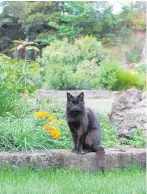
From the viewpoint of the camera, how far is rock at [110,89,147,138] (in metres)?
6.72

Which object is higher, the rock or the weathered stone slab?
the rock

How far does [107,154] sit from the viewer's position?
5.50 meters

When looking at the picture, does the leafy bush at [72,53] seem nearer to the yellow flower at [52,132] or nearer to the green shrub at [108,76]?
the green shrub at [108,76]

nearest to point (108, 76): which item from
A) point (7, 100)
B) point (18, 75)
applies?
point (18, 75)

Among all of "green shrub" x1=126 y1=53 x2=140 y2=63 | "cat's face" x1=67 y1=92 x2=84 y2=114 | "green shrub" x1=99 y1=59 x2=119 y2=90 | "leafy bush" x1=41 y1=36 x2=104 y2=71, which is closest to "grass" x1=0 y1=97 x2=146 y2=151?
"cat's face" x1=67 y1=92 x2=84 y2=114

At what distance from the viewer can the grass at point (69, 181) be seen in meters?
4.12

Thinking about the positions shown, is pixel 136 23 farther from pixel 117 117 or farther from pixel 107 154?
pixel 107 154

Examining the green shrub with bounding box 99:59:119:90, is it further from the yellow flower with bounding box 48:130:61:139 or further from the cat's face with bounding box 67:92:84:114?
the cat's face with bounding box 67:92:84:114

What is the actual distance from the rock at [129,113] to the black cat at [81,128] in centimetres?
106

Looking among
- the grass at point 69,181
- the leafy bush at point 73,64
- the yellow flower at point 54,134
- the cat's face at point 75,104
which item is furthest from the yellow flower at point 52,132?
the leafy bush at point 73,64

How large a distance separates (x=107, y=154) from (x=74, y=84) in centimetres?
910

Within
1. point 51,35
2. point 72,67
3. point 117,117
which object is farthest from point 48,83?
point 117,117

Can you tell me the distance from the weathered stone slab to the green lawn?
0.33ft


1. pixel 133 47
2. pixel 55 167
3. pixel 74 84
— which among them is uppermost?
pixel 133 47
